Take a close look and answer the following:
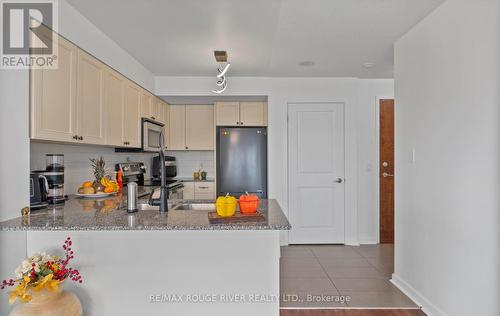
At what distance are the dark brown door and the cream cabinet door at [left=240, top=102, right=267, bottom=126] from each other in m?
1.71

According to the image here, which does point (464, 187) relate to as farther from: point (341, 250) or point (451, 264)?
point (341, 250)

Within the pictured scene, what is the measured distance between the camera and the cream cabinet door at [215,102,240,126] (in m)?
4.43

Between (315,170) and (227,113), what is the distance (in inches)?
59.8

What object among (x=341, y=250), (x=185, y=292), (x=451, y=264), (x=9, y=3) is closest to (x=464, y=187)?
(x=451, y=264)

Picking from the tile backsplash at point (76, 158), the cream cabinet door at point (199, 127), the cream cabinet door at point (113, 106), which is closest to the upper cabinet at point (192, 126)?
the cream cabinet door at point (199, 127)

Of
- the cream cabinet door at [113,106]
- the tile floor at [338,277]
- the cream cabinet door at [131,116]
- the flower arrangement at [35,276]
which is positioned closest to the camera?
the flower arrangement at [35,276]

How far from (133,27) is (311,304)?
9.15 feet

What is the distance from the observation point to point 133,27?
8.51 feet

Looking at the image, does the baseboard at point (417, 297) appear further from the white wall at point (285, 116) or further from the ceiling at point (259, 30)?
the ceiling at point (259, 30)

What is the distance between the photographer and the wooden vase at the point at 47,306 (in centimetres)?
136

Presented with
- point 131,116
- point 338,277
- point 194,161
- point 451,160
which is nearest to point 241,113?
point 194,161

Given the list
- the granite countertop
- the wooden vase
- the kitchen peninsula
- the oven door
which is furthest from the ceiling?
the wooden vase

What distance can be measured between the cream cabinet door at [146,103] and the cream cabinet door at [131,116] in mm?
116

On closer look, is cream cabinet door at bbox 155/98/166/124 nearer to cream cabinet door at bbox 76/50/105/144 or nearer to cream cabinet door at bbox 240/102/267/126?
cream cabinet door at bbox 240/102/267/126
